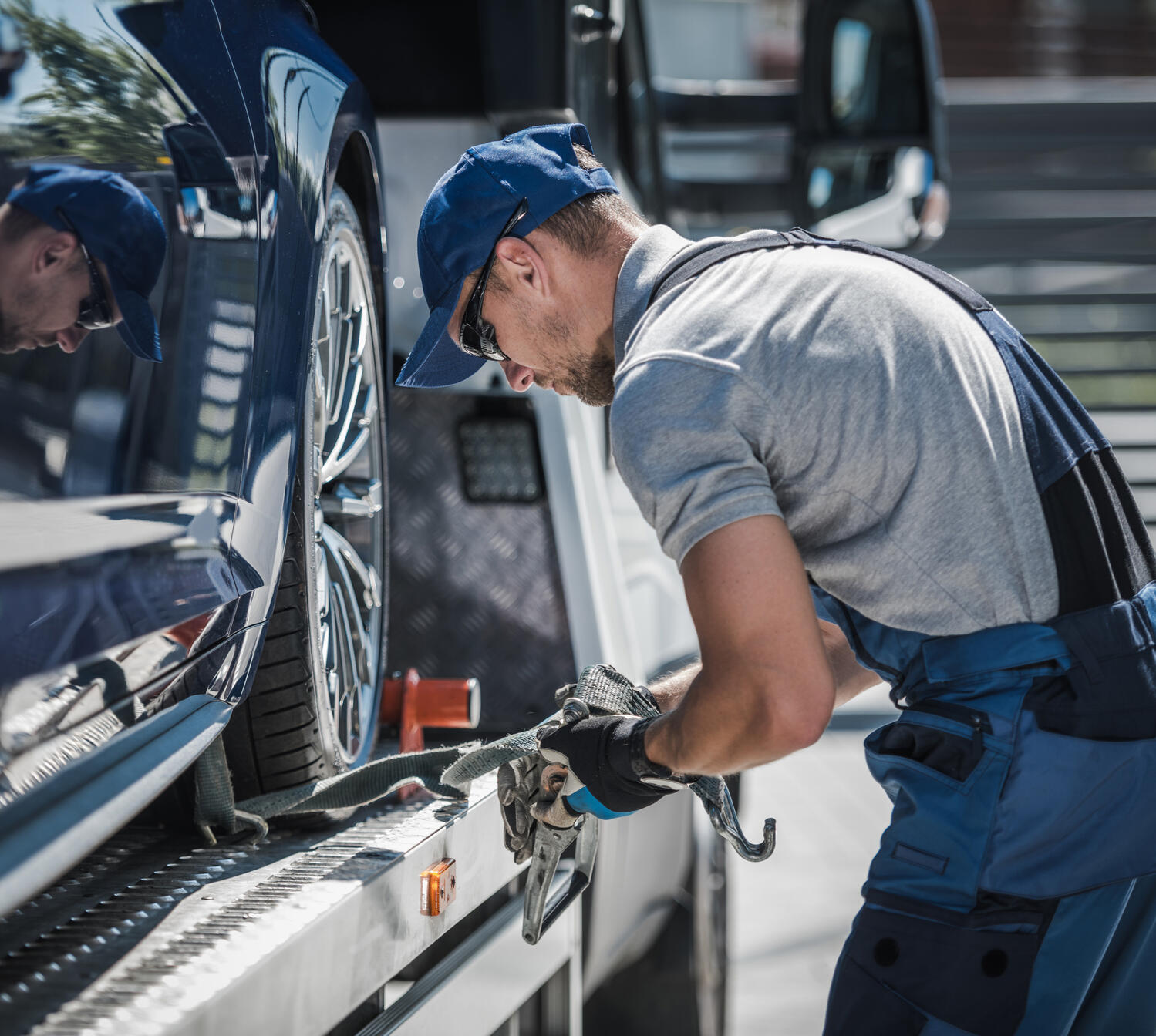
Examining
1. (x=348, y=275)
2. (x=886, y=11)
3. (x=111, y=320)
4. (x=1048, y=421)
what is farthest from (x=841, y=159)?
(x=111, y=320)

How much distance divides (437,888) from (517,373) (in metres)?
0.73

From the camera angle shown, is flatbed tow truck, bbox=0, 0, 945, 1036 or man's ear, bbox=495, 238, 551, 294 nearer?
flatbed tow truck, bbox=0, 0, 945, 1036

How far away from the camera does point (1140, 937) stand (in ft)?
5.34

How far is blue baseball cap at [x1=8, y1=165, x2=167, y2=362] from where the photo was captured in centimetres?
123

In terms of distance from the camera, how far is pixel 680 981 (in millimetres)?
3381

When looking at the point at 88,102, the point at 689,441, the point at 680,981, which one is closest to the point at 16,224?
the point at 88,102

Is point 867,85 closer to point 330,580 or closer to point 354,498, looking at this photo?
point 354,498

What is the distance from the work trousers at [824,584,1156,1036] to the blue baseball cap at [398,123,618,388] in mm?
761

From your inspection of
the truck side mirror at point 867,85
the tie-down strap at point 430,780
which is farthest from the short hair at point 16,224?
the truck side mirror at point 867,85

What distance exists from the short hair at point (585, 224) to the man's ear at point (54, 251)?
2.15ft

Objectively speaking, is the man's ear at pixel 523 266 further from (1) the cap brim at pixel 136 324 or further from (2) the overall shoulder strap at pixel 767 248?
(1) the cap brim at pixel 136 324

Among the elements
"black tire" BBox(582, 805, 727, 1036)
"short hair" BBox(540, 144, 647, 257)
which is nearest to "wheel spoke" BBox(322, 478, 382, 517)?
"short hair" BBox(540, 144, 647, 257)

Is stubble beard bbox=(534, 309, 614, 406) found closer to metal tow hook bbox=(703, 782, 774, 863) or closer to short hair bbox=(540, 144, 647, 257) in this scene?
short hair bbox=(540, 144, 647, 257)

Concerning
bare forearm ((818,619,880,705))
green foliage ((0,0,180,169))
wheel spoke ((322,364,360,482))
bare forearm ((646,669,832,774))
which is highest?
green foliage ((0,0,180,169))
